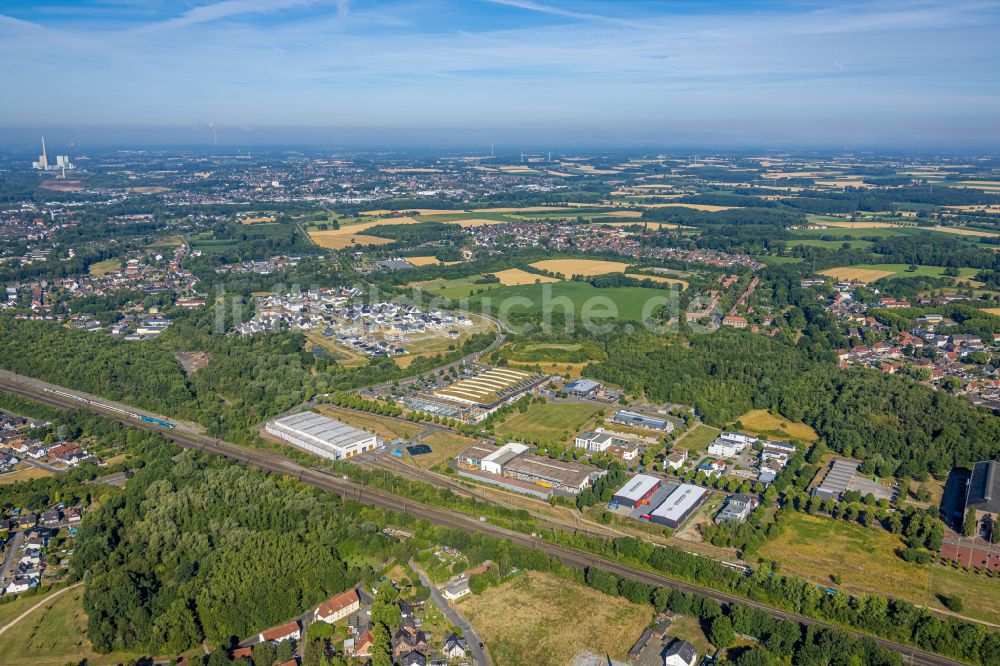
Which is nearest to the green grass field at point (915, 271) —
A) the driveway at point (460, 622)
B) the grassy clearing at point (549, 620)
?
the grassy clearing at point (549, 620)

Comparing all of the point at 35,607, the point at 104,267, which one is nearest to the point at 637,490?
the point at 35,607

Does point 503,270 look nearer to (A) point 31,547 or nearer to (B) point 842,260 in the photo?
(B) point 842,260

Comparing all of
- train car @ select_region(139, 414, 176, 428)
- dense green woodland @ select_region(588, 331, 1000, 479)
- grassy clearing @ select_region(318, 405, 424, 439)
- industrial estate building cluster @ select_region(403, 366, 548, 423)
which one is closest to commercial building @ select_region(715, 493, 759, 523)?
dense green woodland @ select_region(588, 331, 1000, 479)

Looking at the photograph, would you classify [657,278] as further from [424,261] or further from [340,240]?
[340,240]

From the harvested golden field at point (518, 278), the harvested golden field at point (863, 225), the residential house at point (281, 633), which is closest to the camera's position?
the residential house at point (281, 633)

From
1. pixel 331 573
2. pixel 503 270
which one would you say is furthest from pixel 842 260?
pixel 331 573

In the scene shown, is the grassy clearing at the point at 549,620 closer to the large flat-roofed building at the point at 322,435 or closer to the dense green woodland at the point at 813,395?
the large flat-roofed building at the point at 322,435
